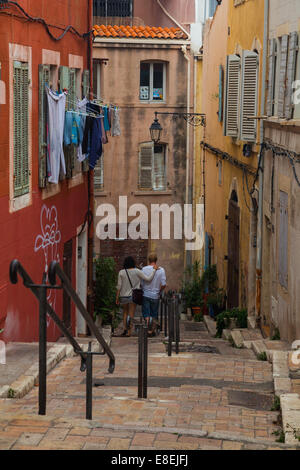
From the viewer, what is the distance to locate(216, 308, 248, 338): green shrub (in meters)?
17.0

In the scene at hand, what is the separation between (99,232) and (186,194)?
3.26 metres

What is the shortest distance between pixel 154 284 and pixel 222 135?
26.9ft

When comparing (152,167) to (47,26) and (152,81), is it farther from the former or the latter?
(47,26)

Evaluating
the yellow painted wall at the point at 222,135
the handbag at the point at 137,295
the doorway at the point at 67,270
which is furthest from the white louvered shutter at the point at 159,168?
the handbag at the point at 137,295

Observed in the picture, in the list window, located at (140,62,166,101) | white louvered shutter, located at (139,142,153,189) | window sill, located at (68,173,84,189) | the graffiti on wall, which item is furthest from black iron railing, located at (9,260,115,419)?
window, located at (140,62,166,101)

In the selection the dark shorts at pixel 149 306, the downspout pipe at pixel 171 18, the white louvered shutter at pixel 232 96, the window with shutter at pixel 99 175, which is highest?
the downspout pipe at pixel 171 18

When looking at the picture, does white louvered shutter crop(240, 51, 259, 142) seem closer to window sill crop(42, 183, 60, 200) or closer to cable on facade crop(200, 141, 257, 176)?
cable on facade crop(200, 141, 257, 176)

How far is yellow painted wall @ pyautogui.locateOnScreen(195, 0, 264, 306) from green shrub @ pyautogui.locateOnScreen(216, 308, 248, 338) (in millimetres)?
571

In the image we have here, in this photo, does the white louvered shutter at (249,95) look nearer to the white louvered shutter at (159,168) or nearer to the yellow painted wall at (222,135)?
the yellow painted wall at (222,135)

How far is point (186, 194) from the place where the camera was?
27391 millimetres

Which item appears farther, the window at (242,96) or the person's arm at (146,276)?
the window at (242,96)

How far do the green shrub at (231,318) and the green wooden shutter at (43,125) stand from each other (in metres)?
6.23

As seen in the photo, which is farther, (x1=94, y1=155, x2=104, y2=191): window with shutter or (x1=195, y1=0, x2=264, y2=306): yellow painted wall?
(x1=94, y1=155, x2=104, y2=191): window with shutter

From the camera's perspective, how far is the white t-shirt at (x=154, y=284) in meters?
14.3
